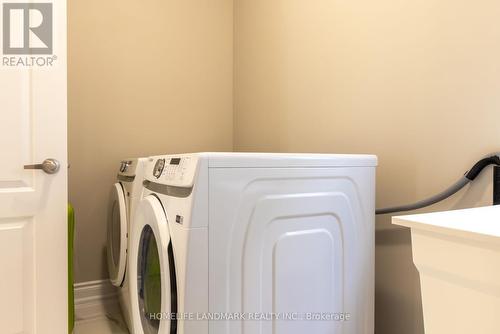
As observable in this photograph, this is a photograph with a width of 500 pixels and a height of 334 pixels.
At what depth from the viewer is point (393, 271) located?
151 cm

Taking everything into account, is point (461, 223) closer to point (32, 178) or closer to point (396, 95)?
point (396, 95)

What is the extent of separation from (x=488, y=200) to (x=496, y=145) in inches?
7.5

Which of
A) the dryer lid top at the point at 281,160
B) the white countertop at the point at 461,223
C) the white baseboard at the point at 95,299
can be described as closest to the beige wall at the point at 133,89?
the white baseboard at the point at 95,299

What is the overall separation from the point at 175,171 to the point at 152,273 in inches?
16.4

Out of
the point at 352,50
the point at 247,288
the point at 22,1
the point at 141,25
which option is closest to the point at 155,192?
the point at 247,288

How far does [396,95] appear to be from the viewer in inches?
58.9

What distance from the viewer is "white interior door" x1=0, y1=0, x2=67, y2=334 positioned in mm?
1417

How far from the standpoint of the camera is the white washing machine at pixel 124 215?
1.65m

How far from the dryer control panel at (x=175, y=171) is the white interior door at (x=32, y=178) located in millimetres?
525

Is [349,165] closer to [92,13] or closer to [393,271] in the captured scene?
[393,271]

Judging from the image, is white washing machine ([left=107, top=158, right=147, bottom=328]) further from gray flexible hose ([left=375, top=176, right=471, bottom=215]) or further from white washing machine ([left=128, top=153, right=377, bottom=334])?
gray flexible hose ([left=375, top=176, right=471, bottom=215])

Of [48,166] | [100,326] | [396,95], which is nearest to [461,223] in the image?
[396,95]

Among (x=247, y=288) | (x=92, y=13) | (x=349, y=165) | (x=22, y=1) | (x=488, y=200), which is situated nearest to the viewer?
(x=247, y=288)

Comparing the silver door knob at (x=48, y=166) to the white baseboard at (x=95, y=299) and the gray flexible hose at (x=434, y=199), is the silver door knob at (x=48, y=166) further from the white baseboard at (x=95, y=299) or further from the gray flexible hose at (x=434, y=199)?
the gray flexible hose at (x=434, y=199)
